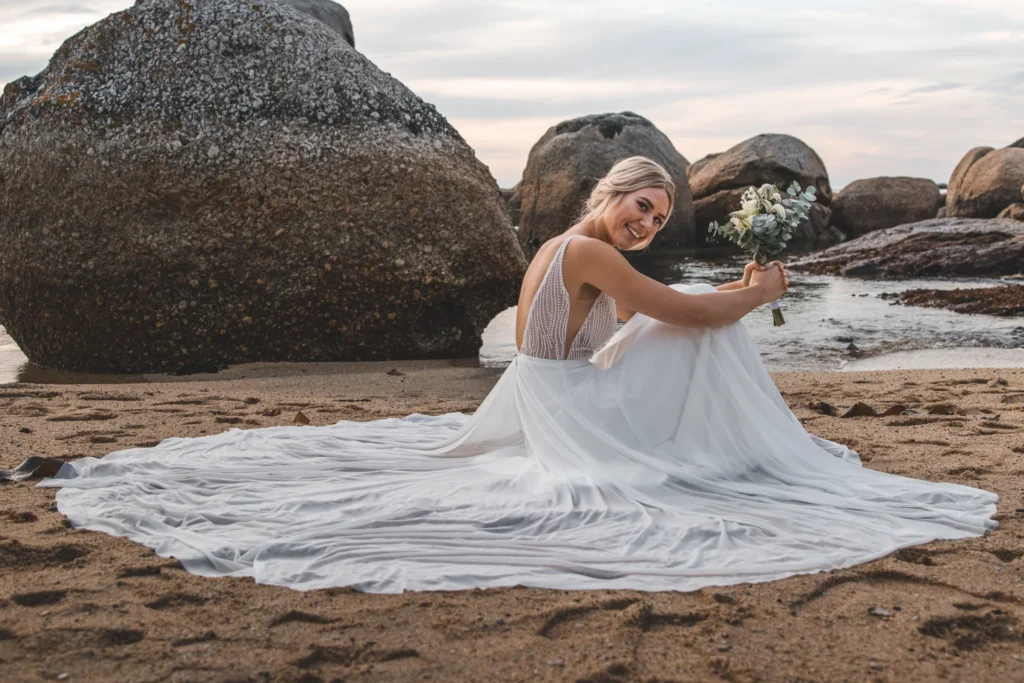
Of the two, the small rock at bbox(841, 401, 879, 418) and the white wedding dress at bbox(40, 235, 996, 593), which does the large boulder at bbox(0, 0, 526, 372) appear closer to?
the white wedding dress at bbox(40, 235, 996, 593)

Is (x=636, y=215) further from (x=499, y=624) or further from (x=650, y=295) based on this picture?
(x=499, y=624)

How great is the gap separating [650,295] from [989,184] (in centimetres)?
2260

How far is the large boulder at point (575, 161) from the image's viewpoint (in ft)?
72.0

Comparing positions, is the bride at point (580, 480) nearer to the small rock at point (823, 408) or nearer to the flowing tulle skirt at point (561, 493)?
the flowing tulle skirt at point (561, 493)

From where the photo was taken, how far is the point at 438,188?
26.1 ft

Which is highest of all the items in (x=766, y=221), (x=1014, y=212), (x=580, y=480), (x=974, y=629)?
→ (x=1014, y=212)

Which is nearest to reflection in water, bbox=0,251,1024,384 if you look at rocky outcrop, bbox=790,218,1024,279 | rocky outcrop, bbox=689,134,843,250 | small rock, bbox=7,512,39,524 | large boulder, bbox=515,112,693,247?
rocky outcrop, bbox=790,218,1024,279

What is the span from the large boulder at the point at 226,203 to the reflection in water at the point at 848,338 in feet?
2.16

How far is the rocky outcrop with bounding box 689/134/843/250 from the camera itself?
24.6 m

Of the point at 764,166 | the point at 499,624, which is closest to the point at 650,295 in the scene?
the point at 499,624

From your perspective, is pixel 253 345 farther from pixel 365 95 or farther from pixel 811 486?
pixel 811 486

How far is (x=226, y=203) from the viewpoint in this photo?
7461 mm

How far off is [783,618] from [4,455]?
3.72 meters

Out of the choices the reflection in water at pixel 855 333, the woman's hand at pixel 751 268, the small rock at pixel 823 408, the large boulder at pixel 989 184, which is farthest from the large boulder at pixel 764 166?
the woman's hand at pixel 751 268
